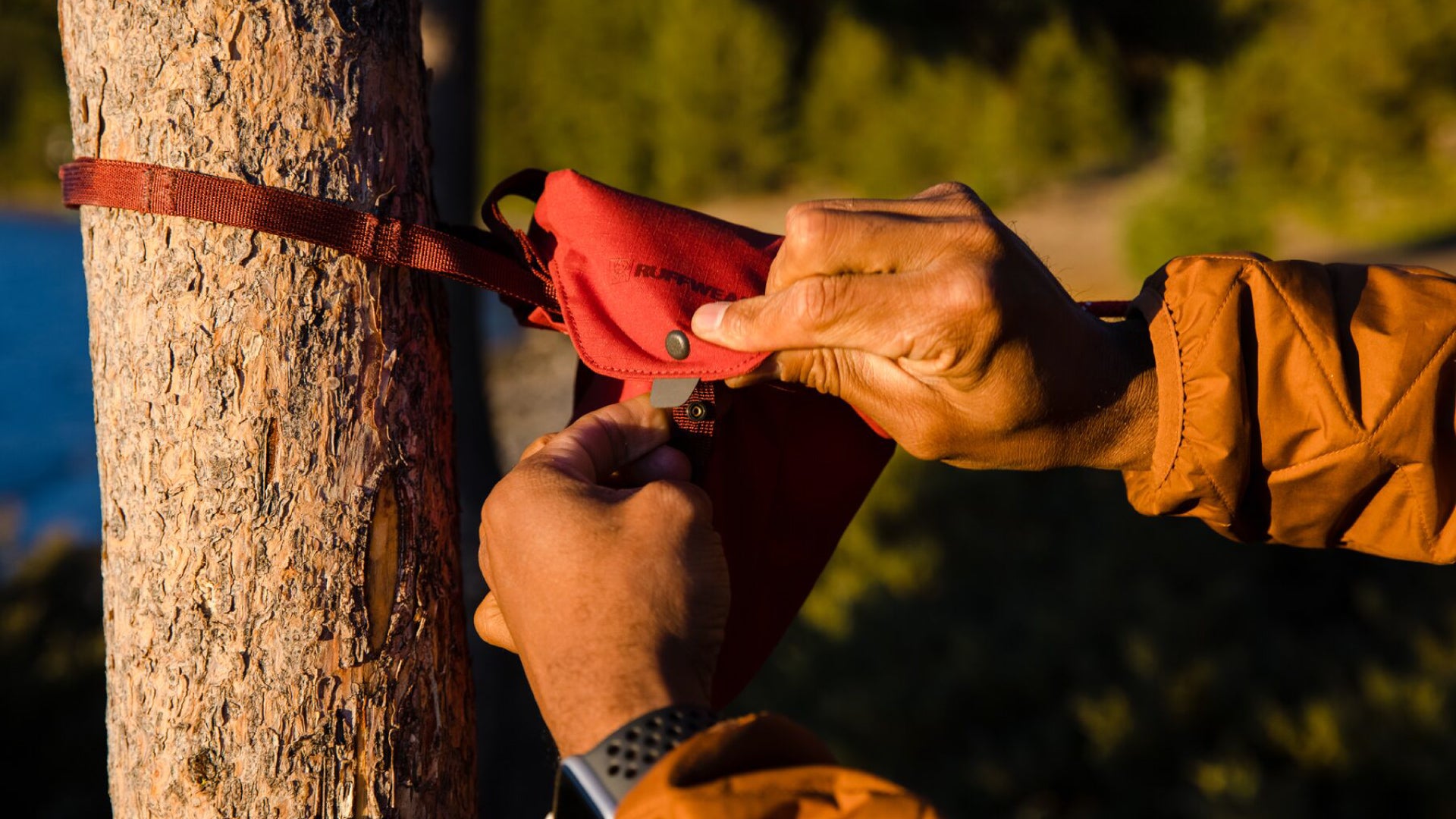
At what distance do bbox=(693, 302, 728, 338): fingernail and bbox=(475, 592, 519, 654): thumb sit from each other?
46 centimetres

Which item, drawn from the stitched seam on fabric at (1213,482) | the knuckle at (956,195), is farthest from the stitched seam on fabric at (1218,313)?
the knuckle at (956,195)

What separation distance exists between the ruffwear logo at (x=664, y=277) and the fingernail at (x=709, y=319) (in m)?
0.07

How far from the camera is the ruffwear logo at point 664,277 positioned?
1.44 meters

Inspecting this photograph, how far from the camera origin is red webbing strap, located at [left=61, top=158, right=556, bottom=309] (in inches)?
51.9

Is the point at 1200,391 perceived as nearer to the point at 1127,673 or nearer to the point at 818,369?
the point at 818,369

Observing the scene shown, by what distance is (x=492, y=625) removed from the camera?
4.71 feet

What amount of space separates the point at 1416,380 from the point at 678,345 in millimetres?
1016

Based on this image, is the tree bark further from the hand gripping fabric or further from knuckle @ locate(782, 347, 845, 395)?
knuckle @ locate(782, 347, 845, 395)

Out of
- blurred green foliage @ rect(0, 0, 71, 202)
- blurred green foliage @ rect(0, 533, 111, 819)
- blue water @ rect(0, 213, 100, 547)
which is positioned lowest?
blurred green foliage @ rect(0, 533, 111, 819)

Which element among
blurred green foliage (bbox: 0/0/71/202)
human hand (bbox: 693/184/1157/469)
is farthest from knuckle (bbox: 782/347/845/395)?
blurred green foliage (bbox: 0/0/71/202)

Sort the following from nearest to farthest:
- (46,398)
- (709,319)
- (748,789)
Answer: (748,789) < (709,319) < (46,398)

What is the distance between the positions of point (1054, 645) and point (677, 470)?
373 centimetres

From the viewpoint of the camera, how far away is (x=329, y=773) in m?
1.40

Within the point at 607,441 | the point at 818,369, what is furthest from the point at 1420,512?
the point at 607,441
